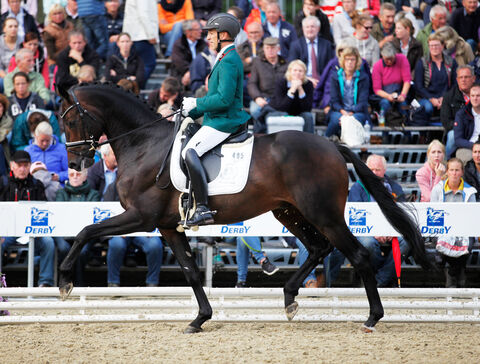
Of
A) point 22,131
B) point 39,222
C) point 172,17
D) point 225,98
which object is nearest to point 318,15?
point 172,17

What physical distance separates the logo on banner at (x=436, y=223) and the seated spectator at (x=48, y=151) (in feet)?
16.2

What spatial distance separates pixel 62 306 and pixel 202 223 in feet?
5.74

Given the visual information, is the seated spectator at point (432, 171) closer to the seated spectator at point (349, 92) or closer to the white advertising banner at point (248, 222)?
the white advertising banner at point (248, 222)

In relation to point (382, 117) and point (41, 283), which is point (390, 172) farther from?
point (41, 283)

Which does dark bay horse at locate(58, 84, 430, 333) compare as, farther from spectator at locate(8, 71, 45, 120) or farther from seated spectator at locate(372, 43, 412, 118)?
seated spectator at locate(372, 43, 412, 118)

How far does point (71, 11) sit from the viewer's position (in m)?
14.4

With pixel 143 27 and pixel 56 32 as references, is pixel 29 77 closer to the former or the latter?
pixel 56 32

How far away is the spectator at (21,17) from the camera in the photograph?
14234 mm

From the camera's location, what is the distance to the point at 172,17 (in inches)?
598

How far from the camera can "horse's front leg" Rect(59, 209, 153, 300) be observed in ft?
23.9

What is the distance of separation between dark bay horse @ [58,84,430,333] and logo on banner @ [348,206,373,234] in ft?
4.07

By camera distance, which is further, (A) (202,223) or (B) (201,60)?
(B) (201,60)

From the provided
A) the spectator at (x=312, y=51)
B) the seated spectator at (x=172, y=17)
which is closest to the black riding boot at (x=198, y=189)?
the spectator at (x=312, y=51)

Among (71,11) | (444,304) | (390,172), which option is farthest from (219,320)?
(71,11)
